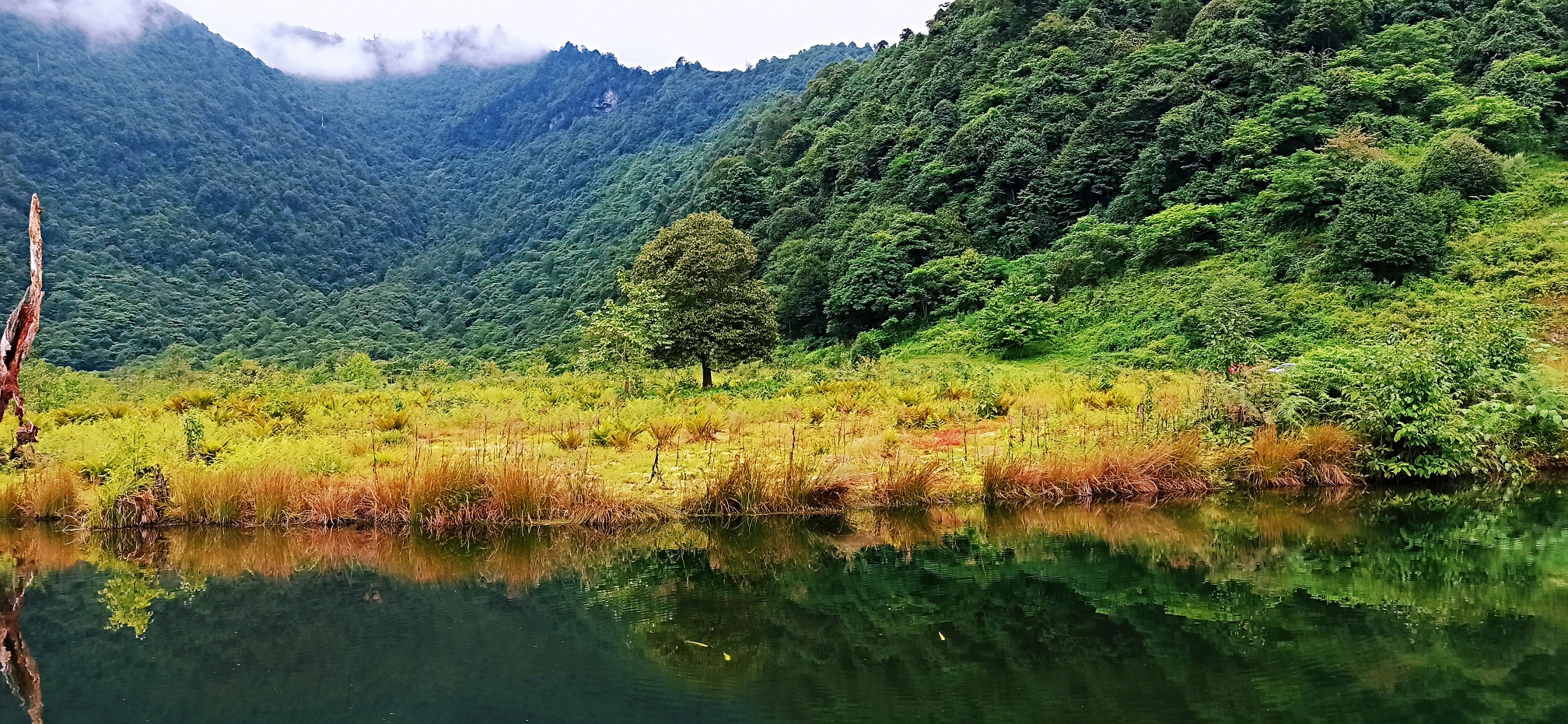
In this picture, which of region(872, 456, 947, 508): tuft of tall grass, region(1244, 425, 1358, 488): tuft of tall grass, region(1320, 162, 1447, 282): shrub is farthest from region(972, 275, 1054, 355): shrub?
region(872, 456, 947, 508): tuft of tall grass

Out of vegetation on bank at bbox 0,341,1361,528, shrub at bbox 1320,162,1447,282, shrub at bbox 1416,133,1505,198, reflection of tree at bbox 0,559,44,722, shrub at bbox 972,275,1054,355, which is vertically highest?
shrub at bbox 1416,133,1505,198

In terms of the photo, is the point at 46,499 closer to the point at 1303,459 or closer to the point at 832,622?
the point at 832,622

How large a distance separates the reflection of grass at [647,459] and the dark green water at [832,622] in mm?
567

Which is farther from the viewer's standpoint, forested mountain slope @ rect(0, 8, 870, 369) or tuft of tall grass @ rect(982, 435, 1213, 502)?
forested mountain slope @ rect(0, 8, 870, 369)

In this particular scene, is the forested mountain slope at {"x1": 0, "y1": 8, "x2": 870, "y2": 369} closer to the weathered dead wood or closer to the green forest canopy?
the green forest canopy

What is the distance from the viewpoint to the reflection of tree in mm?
5074

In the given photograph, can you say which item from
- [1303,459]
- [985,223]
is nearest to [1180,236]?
[985,223]

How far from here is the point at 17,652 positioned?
19.1 feet

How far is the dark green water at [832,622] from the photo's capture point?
4.75 meters

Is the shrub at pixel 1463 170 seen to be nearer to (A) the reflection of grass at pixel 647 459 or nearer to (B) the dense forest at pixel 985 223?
(B) the dense forest at pixel 985 223

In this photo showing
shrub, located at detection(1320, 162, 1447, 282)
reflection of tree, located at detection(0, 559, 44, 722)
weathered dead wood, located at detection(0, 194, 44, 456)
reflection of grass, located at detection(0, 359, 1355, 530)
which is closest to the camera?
reflection of tree, located at detection(0, 559, 44, 722)

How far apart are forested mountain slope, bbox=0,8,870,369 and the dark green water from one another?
65.6m

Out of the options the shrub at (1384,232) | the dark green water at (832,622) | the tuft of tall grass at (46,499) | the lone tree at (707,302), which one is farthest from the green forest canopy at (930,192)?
the tuft of tall grass at (46,499)

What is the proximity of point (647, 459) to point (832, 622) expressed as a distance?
6637 mm
